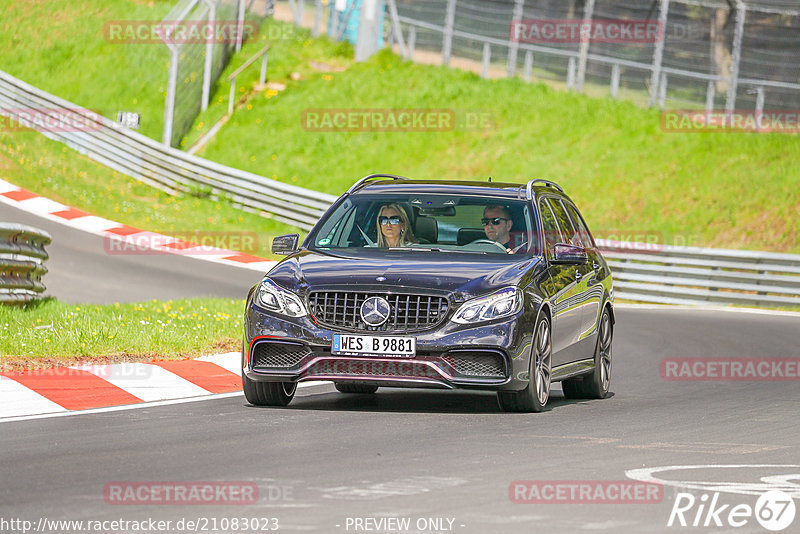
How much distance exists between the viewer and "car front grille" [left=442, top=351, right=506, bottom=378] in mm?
9852

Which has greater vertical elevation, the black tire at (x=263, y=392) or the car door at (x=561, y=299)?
the car door at (x=561, y=299)

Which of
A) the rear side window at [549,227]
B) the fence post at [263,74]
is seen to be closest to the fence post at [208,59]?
the fence post at [263,74]

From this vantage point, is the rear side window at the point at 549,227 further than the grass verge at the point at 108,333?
No

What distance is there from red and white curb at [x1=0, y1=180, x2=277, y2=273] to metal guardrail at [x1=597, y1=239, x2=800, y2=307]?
21.0ft

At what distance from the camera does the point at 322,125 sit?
38438 millimetres

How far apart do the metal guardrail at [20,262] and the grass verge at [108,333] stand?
206 mm

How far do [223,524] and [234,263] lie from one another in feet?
67.0

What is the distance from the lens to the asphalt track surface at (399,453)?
6301mm

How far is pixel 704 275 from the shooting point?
25422mm

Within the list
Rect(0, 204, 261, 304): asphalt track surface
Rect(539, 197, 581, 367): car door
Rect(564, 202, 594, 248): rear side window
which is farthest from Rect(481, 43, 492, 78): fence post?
Rect(539, 197, 581, 367): car door

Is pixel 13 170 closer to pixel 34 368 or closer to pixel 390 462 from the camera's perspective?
pixel 34 368

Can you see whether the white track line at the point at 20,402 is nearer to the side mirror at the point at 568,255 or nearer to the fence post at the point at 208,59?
the side mirror at the point at 568,255

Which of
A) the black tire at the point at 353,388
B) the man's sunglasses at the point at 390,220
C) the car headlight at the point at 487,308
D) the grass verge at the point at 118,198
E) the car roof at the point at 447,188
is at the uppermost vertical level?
the car roof at the point at 447,188

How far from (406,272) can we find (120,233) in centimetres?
1867
